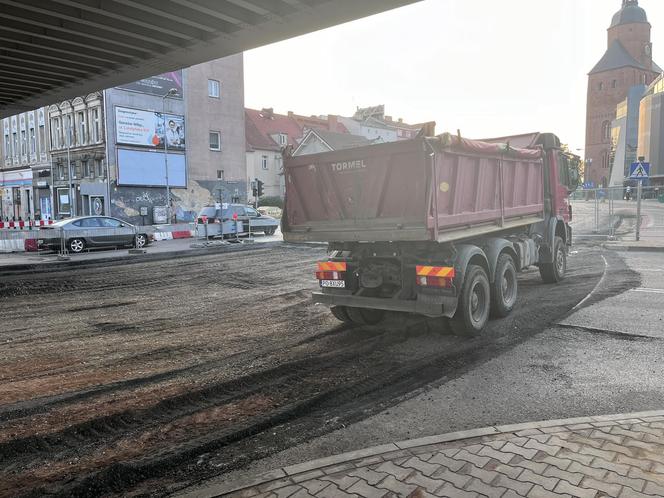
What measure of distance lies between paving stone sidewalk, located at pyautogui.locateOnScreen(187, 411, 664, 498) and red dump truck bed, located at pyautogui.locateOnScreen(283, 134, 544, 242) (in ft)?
9.93

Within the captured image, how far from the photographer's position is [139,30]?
36.7ft

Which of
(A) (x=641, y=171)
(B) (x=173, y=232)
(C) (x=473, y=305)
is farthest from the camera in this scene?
(B) (x=173, y=232)

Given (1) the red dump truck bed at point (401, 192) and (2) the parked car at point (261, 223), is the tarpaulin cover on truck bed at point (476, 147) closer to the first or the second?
(1) the red dump truck bed at point (401, 192)

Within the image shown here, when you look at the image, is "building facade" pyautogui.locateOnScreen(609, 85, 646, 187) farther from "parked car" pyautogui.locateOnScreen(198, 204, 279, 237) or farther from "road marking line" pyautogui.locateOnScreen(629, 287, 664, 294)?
"road marking line" pyautogui.locateOnScreen(629, 287, 664, 294)

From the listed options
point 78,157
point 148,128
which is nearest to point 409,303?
point 148,128

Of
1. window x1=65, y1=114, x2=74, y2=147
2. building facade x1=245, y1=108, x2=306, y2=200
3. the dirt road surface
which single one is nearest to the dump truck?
the dirt road surface

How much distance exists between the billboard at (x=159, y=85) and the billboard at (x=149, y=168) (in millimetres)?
4177

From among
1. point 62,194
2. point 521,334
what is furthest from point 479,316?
point 62,194

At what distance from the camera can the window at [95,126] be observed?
34906 millimetres

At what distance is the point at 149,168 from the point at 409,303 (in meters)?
33.2

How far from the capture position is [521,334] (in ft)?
24.1

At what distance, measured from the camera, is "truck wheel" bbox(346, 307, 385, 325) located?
8.11 m

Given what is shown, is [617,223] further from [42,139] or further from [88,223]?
[42,139]

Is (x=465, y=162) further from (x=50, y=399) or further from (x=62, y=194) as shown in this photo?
(x=62, y=194)
